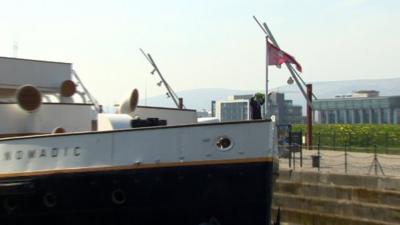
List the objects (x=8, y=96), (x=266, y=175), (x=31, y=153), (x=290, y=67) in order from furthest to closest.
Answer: (x=290, y=67), (x=8, y=96), (x=31, y=153), (x=266, y=175)

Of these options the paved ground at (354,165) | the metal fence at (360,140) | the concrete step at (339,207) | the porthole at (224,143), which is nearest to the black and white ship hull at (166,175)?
the porthole at (224,143)

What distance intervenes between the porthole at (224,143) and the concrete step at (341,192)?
746 cm

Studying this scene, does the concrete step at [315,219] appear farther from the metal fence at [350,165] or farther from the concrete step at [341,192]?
the metal fence at [350,165]

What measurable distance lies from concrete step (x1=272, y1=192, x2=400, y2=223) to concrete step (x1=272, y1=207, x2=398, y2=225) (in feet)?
0.34

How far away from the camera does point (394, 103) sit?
137625mm

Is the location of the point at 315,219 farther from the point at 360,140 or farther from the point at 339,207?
the point at 360,140

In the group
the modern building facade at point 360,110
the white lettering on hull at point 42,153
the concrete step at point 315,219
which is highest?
the modern building facade at point 360,110

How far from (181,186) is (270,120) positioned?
2.01m

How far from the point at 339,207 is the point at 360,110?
431 ft

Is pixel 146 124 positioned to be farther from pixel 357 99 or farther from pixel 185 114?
pixel 357 99

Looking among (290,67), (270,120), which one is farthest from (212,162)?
(290,67)

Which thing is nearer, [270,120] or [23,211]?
[270,120]

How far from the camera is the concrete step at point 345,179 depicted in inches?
604

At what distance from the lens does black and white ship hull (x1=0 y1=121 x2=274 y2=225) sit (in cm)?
959
